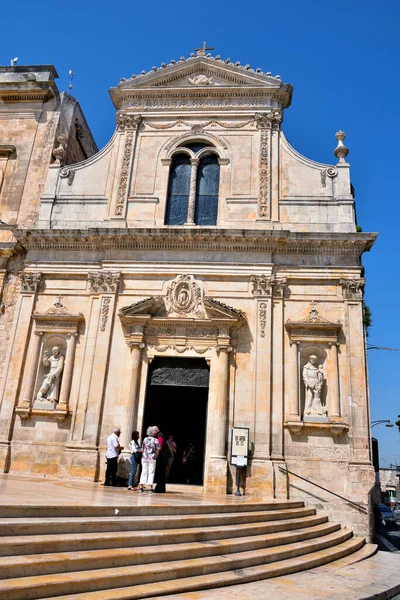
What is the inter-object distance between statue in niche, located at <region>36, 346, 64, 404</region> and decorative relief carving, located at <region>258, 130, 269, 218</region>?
7980 mm

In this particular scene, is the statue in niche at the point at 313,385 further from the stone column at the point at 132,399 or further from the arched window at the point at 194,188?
the arched window at the point at 194,188

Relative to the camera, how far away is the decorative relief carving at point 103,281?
16.3m

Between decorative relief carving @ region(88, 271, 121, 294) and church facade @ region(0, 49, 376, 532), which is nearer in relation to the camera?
church facade @ region(0, 49, 376, 532)

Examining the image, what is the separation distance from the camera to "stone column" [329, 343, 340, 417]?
14.2 meters

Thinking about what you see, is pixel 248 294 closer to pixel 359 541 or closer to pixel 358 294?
pixel 358 294

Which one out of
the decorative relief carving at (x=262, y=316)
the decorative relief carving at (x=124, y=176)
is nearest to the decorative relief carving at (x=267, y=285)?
the decorative relief carving at (x=262, y=316)

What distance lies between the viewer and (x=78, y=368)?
15.8 m

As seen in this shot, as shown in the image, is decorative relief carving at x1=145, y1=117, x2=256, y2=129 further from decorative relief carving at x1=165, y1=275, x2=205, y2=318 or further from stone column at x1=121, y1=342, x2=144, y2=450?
stone column at x1=121, y1=342, x2=144, y2=450

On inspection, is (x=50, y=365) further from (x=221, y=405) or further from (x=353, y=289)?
(x=353, y=289)

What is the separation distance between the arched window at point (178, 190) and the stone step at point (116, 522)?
10088 mm

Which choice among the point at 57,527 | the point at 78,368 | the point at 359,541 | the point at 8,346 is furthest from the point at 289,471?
the point at 8,346

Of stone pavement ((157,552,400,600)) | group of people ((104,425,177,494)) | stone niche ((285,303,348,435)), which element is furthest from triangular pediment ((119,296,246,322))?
stone pavement ((157,552,400,600))

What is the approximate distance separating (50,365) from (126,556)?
10.3m

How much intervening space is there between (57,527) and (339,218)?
42.2ft
